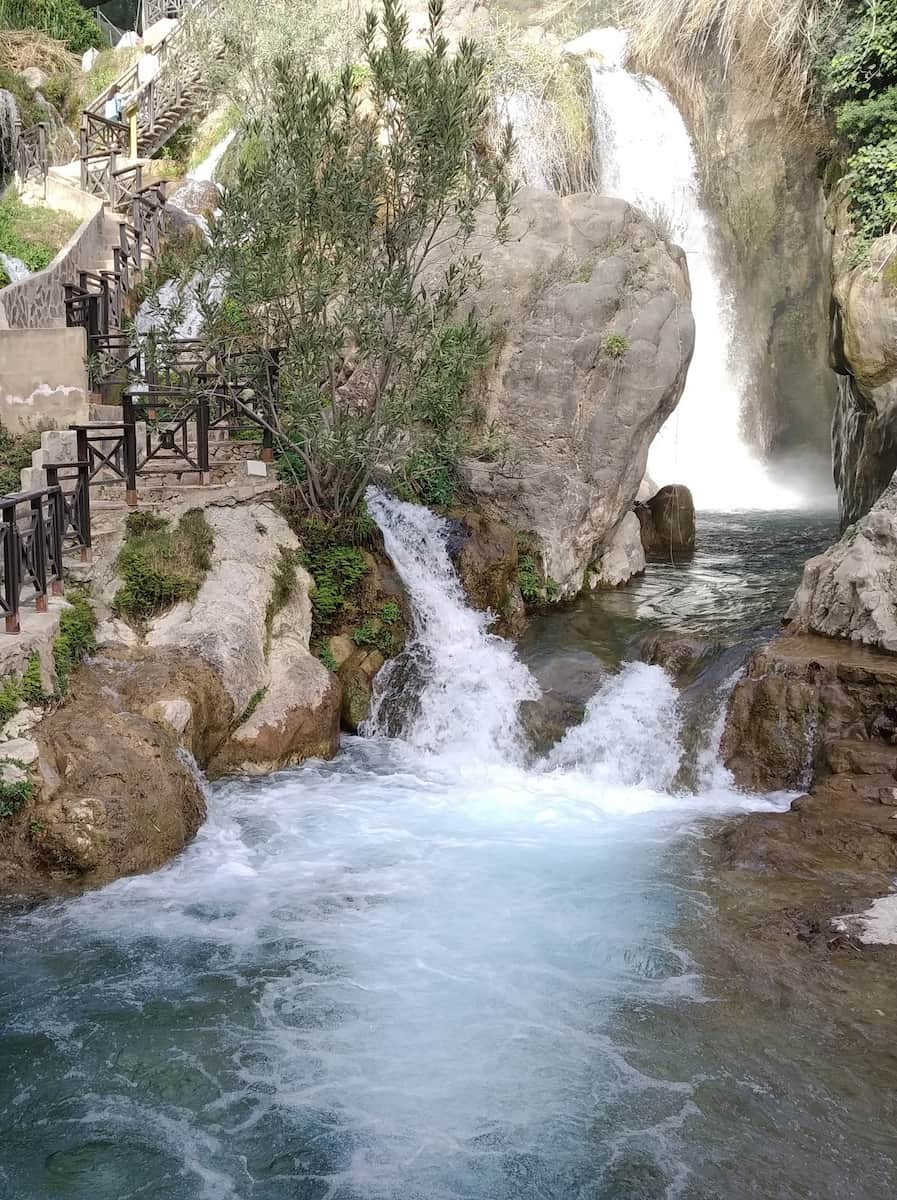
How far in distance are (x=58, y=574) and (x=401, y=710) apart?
383 centimetres

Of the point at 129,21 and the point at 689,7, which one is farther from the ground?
the point at 129,21

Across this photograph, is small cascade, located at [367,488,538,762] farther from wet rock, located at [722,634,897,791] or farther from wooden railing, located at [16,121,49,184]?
wooden railing, located at [16,121,49,184]

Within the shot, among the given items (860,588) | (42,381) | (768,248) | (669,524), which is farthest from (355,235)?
(768,248)

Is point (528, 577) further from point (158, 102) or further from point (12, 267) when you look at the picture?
point (158, 102)

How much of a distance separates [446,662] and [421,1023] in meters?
6.10

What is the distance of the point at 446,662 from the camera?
41.4 feet

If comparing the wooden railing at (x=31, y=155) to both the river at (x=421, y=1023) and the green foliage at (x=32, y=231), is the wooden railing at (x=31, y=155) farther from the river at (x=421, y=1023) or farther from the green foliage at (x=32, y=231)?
the river at (x=421, y=1023)

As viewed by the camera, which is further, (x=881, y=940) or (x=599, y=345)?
(x=599, y=345)

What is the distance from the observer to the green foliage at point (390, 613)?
497 inches

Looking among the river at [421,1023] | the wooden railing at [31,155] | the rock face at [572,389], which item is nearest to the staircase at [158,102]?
the wooden railing at [31,155]

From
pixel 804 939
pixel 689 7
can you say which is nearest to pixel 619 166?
pixel 689 7

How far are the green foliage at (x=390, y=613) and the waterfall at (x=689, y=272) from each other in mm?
10550

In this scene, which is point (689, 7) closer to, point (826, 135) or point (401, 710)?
point (826, 135)

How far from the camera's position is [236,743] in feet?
34.7
